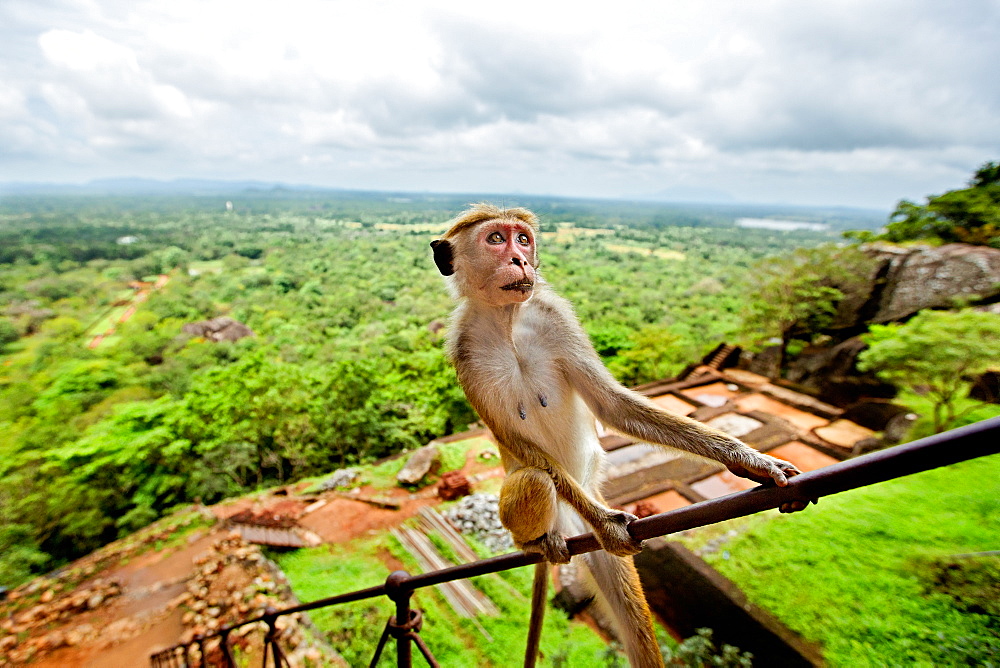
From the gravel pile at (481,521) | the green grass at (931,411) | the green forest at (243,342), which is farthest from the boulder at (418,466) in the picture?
the green grass at (931,411)

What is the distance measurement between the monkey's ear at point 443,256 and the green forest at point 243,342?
299 millimetres

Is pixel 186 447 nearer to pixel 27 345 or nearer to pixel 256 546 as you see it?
pixel 256 546

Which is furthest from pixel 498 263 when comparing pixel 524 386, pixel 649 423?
pixel 649 423

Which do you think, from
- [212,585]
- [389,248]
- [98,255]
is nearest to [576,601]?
[212,585]

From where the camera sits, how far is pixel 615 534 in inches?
87.0

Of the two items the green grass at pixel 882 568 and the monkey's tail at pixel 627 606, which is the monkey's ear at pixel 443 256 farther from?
the green grass at pixel 882 568

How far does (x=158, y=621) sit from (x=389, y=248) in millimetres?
57026

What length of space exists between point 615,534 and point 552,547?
1.41ft

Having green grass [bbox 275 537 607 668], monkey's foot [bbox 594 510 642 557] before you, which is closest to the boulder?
green grass [bbox 275 537 607 668]

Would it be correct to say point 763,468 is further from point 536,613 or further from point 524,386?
point 536,613

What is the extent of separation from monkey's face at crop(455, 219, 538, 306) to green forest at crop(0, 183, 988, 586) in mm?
594

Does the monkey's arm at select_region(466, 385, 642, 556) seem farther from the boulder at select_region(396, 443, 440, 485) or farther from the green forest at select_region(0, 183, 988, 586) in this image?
the boulder at select_region(396, 443, 440, 485)

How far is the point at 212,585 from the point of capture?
8906 mm

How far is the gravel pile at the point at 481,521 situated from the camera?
10500 millimetres
